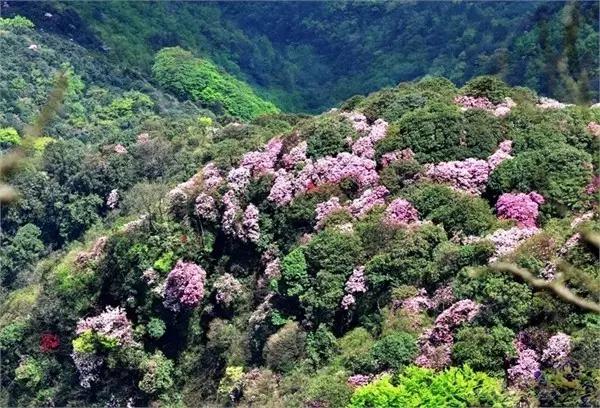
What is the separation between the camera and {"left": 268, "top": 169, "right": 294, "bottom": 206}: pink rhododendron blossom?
3052cm

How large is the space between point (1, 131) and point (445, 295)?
40.9 meters

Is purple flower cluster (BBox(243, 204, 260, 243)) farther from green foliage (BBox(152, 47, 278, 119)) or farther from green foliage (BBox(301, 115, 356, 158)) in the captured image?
green foliage (BBox(152, 47, 278, 119))

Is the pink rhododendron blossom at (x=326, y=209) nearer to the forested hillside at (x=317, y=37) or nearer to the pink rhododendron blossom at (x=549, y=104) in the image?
the pink rhododendron blossom at (x=549, y=104)

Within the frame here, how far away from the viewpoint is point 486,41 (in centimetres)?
8944

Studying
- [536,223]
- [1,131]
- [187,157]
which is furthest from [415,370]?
[1,131]

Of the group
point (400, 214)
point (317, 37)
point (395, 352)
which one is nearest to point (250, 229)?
point (400, 214)

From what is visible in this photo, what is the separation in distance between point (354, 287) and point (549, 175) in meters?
6.03

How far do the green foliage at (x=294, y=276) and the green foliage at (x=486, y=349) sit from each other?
5.98 meters

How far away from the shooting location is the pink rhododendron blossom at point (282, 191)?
30516 millimetres

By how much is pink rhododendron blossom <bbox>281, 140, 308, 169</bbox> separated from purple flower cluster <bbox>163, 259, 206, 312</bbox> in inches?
175

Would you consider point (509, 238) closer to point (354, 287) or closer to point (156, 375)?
point (354, 287)

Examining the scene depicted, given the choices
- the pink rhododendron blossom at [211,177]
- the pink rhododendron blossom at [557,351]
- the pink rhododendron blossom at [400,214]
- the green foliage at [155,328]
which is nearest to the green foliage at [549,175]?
the pink rhododendron blossom at [400,214]

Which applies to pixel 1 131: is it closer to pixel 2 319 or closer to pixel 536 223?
pixel 2 319

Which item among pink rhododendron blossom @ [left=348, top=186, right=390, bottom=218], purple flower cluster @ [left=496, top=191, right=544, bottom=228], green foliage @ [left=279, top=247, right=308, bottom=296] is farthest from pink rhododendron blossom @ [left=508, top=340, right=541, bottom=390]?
pink rhododendron blossom @ [left=348, top=186, right=390, bottom=218]
